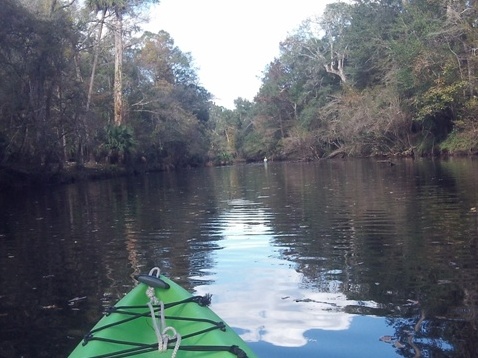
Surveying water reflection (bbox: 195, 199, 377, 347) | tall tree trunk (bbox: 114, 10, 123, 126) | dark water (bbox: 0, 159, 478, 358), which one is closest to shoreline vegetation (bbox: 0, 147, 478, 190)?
tall tree trunk (bbox: 114, 10, 123, 126)

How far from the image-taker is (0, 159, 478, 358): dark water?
507cm

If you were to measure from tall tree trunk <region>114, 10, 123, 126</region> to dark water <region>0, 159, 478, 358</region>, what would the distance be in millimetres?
29448

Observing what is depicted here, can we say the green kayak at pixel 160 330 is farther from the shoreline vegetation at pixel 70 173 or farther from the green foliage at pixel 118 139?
the green foliage at pixel 118 139

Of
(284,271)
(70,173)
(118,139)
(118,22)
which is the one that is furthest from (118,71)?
(284,271)

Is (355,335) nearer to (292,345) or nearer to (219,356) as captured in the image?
(292,345)

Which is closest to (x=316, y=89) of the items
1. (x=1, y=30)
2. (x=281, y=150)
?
(x=281, y=150)

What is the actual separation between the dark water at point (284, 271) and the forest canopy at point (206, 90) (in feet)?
50.0

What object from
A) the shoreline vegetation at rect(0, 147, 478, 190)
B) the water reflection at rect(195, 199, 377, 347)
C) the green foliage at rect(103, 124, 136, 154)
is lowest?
the water reflection at rect(195, 199, 377, 347)

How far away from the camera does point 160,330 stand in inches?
160

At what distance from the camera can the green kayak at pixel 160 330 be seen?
3.68 metres

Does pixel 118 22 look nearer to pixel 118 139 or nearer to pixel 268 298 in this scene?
pixel 118 139

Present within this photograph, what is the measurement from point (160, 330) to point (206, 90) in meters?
67.4

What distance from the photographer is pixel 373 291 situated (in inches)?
246

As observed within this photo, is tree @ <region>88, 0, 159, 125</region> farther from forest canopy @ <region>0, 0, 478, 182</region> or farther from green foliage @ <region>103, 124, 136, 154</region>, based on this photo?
green foliage @ <region>103, 124, 136, 154</region>
